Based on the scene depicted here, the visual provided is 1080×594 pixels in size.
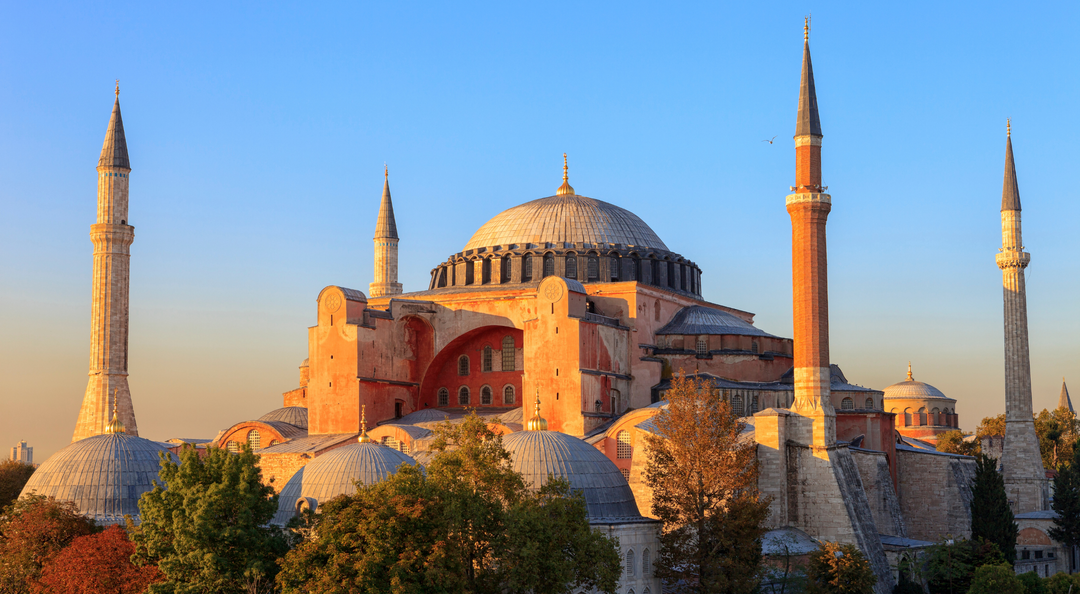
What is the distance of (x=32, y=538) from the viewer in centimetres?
2055

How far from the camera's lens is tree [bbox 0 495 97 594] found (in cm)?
2044

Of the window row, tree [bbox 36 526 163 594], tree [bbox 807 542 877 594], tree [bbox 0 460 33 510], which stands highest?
the window row

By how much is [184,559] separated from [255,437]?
524 inches

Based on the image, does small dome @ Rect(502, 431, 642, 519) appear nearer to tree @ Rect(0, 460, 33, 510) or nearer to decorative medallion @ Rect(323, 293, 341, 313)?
decorative medallion @ Rect(323, 293, 341, 313)

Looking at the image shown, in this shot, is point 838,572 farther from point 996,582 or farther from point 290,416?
point 290,416

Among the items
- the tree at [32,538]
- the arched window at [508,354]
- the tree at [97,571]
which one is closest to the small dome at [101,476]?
the tree at [32,538]

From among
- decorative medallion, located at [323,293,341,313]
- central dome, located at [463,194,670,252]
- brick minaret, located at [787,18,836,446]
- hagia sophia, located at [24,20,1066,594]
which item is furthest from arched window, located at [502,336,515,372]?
brick minaret, located at [787,18,836,446]

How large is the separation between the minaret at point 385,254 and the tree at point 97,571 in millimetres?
20929

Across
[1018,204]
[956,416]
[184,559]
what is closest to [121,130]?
[184,559]

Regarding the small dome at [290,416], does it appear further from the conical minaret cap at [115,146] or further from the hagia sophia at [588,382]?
the conical minaret cap at [115,146]

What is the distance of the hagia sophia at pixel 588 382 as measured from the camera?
24.0m

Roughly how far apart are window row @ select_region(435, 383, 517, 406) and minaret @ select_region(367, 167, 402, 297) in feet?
25.7

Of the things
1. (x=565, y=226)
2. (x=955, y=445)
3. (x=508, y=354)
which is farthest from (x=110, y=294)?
(x=955, y=445)

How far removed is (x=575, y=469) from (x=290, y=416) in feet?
49.8
